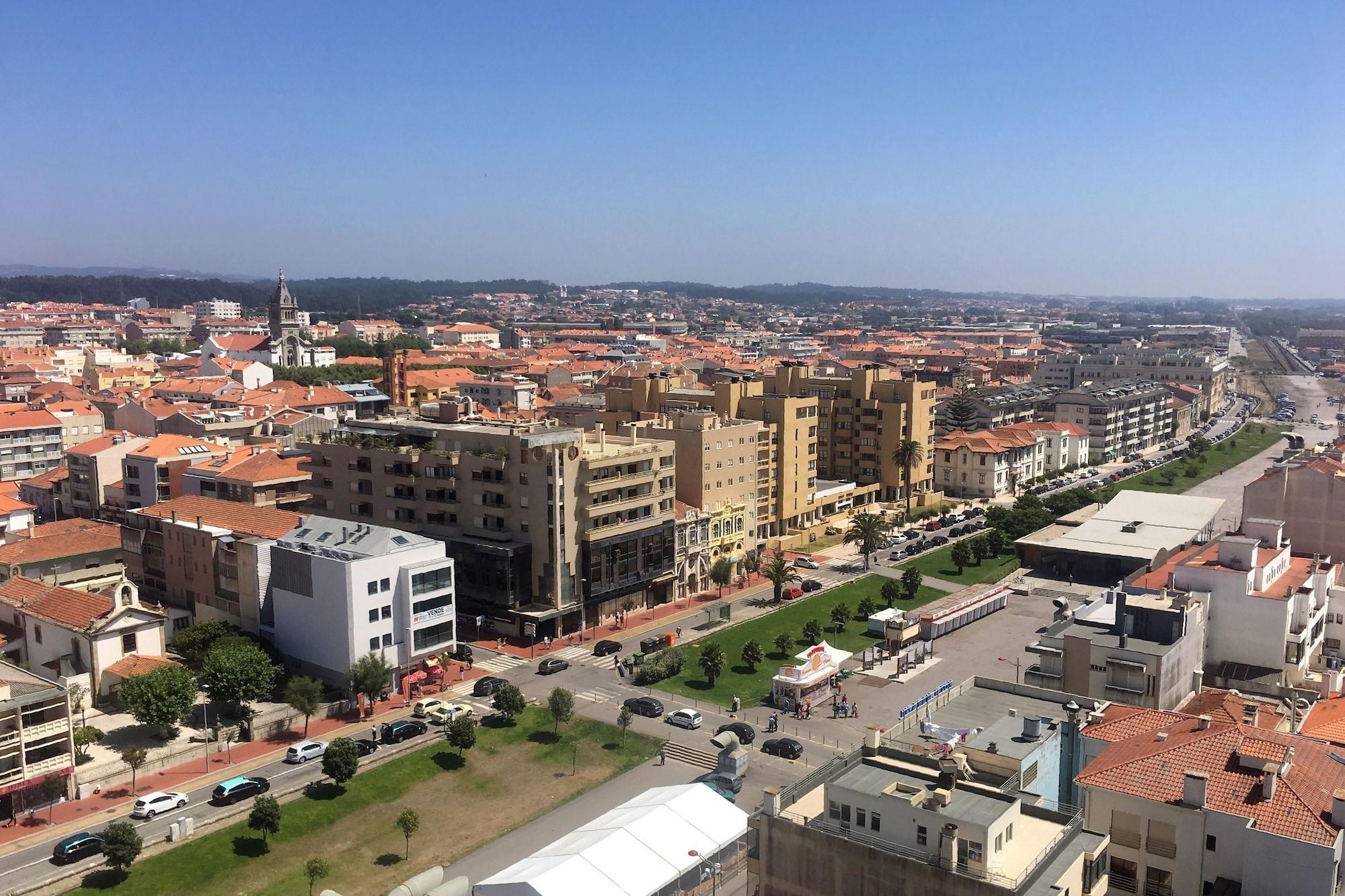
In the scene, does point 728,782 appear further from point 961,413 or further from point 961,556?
point 961,413

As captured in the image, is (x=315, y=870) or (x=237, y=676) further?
(x=237, y=676)

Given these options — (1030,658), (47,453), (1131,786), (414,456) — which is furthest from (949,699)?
(47,453)

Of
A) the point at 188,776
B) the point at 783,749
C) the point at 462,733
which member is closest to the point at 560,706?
the point at 462,733

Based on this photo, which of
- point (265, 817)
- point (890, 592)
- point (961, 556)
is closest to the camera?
point (265, 817)

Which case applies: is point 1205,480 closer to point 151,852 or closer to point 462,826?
point 462,826

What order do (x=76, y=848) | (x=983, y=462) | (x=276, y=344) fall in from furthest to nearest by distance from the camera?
(x=276, y=344), (x=983, y=462), (x=76, y=848)

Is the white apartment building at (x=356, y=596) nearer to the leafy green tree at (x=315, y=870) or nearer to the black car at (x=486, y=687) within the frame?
the black car at (x=486, y=687)
